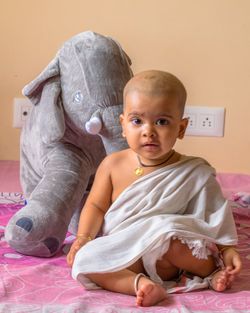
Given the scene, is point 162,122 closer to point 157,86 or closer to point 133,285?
point 157,86

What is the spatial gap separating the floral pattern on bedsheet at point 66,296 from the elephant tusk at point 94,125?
0.28 m

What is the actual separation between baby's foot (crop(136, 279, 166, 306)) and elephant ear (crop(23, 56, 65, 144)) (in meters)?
0.47

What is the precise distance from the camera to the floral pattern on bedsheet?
80cm

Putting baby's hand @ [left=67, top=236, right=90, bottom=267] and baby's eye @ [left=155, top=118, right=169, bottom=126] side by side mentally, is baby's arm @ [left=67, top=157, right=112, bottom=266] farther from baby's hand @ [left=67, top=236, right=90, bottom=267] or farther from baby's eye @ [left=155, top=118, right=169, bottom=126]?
baby's eye @ [left=155, top=118, right=169, bottom=126]

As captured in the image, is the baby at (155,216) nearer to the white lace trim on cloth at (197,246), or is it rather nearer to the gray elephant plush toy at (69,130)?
the white lace trim on cloth at (197,246)

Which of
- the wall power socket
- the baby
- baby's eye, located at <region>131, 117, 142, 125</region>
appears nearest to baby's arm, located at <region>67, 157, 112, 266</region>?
the baby

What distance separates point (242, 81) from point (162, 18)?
1.12 ft

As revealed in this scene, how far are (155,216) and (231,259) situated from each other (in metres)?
0.15

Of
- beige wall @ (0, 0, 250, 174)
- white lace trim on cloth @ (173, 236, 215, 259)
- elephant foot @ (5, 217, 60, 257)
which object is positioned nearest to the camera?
white lace trim on cloth @ (173, 236, 215, 259)

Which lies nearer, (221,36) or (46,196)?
(46,196)

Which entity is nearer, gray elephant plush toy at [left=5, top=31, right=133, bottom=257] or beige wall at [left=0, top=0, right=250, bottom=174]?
gray elephant plush toy at [left=5, top=31, right=133, bottom=257]

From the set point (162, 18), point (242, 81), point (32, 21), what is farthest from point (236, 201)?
point (32, 21)

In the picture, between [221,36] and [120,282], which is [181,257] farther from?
[221,36]

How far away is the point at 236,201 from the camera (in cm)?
152
